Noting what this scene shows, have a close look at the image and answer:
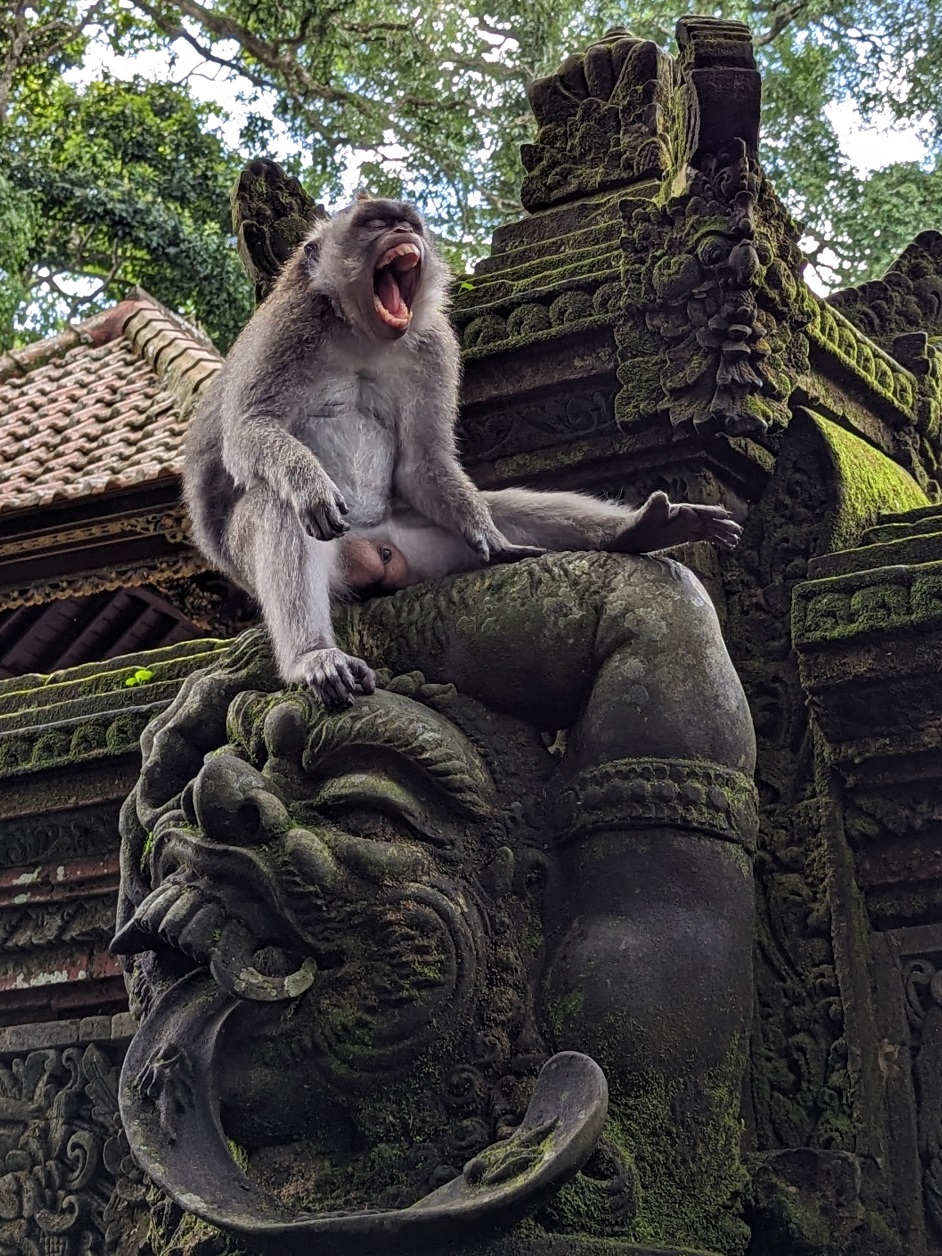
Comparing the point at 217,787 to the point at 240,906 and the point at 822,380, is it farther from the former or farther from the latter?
the point at 822,380

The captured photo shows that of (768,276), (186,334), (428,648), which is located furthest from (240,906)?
(186,334)

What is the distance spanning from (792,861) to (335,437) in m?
1.58

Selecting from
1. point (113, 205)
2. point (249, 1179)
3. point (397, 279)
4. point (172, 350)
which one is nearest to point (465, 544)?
point (397, 279)

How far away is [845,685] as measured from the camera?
3.40 metres

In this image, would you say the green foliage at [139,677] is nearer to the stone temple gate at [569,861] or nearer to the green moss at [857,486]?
the stone temple gate at [569,861]

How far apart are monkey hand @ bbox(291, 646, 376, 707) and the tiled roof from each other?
5572 mm

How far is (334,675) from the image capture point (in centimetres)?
325

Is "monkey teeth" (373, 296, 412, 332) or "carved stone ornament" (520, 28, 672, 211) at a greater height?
"carved stone ornament" (520, 28, 672, 211)

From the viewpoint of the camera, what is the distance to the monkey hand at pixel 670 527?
347 cm

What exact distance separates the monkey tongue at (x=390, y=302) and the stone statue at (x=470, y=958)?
3.47 feet

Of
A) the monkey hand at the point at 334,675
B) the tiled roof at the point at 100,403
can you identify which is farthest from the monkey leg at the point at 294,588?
the tiled roof at the point at 100,403

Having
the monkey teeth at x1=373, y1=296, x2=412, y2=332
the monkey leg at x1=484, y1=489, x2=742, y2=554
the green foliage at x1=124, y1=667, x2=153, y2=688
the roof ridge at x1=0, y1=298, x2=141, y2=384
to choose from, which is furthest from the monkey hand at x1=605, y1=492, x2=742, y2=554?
the roof ridge at x1=0, y1=298, x2=141, y2=384

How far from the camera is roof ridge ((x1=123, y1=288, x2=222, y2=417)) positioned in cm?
1016

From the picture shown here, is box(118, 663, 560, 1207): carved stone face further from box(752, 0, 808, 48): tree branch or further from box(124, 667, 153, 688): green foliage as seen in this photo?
box(752, 0, 808, 48): tree branch
